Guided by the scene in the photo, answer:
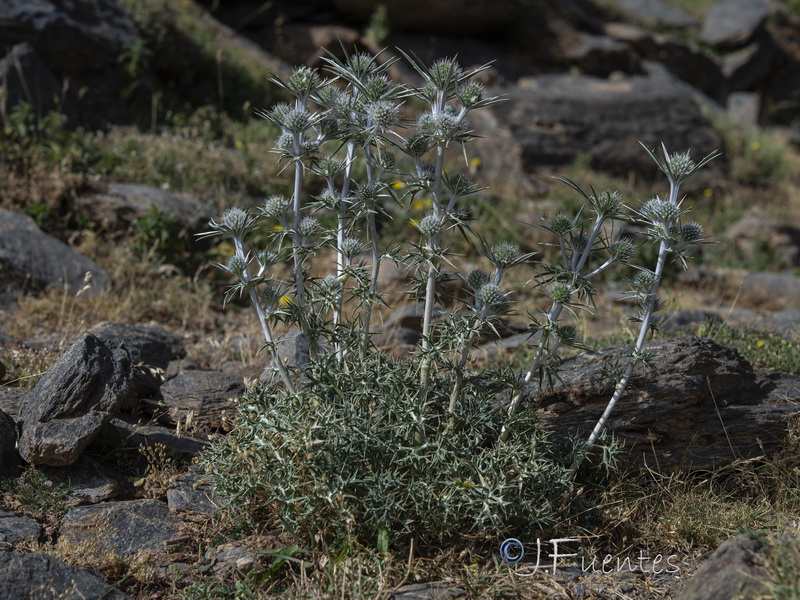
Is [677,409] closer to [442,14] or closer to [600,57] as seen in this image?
[442,14]

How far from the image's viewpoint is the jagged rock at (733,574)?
270 cm

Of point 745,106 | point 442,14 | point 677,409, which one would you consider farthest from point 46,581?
point 745,106

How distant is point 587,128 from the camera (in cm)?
1108

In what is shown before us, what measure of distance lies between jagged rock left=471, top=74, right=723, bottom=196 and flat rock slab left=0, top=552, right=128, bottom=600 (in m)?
7.86

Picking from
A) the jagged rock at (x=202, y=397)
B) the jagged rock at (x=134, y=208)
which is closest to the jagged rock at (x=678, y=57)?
the jagged rock at (x=134, y=208)

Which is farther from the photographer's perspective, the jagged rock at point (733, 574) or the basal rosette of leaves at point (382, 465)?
the basal rosette of leaves at point (382, 465)

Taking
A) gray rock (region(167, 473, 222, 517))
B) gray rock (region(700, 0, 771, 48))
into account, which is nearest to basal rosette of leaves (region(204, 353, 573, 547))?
gray rock (region(167, 473, 222, 517))

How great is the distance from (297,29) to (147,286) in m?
7.36

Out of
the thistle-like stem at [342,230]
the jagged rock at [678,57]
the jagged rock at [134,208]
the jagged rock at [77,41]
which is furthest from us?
the jagged rock at [678,57]

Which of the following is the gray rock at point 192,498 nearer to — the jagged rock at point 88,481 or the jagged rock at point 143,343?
the jagged rock at point 88,481

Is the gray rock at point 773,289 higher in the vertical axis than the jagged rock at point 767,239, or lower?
lower

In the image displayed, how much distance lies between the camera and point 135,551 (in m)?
3.34

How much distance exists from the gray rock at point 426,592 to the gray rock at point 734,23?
16.1m

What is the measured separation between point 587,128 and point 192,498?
354 inches
